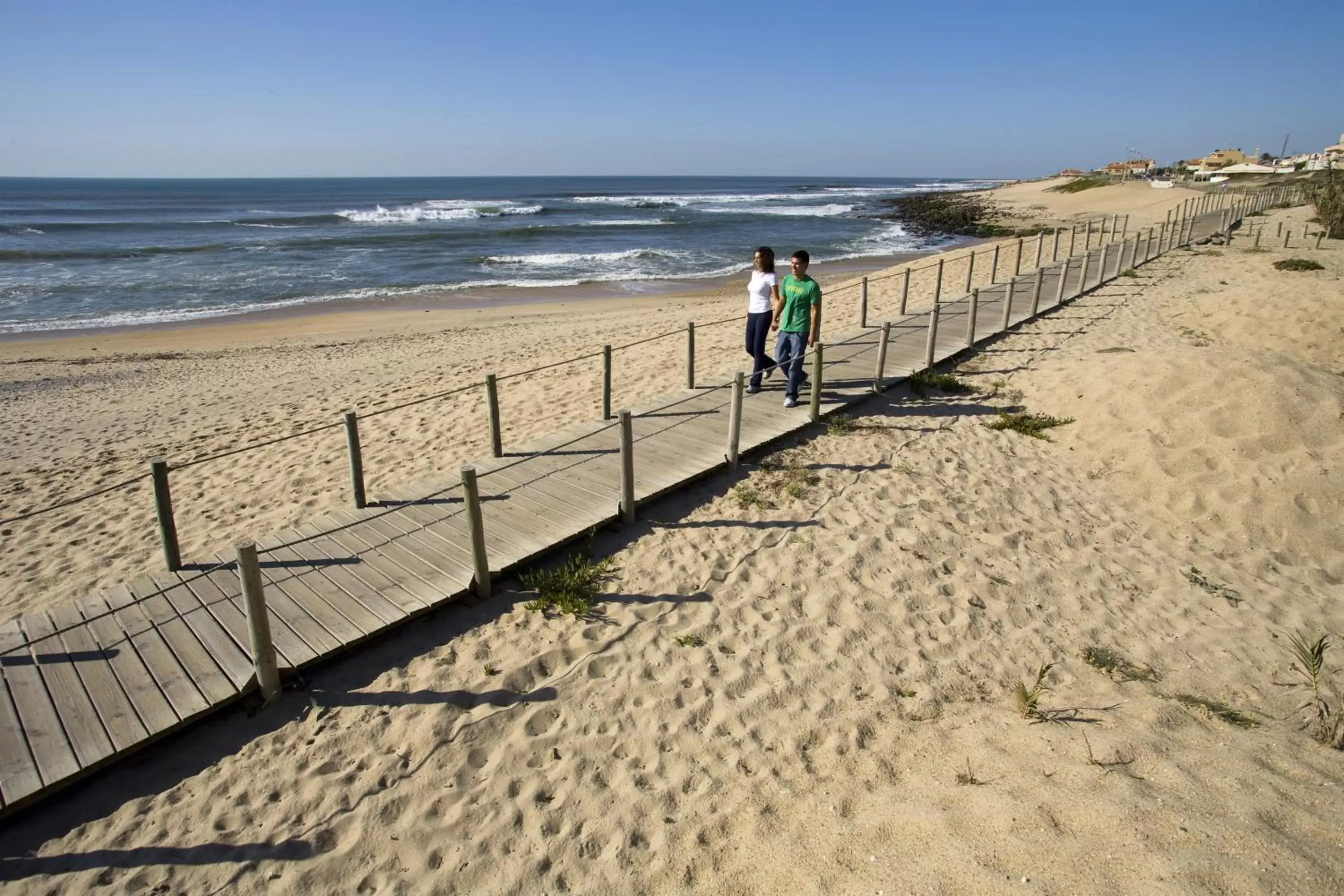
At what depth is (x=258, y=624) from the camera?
13.3ft

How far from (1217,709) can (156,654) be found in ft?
20.9

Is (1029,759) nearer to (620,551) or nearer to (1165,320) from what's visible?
(620,551)

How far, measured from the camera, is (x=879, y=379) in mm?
9297

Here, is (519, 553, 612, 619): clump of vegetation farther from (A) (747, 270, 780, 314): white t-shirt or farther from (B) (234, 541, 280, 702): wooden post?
(A) (747, 270, 780, 314): white t-shirt

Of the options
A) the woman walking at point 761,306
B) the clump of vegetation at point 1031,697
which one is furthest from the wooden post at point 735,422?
the clump of vegetation at point 1031,697

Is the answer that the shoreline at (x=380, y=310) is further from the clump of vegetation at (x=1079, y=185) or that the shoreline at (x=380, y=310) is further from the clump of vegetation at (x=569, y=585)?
the clump of vegetation at (x=1079, y=185)

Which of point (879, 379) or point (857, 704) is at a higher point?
point (879, 379)

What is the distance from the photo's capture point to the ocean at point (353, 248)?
22.8 metres

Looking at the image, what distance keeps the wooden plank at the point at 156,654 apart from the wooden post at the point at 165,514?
0.33 meters

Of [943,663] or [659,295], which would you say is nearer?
[943,663]

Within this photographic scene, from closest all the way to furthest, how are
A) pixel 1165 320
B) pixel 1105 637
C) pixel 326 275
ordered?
pixel 1105 637 → pixel 1165 320 → pixel 326 275

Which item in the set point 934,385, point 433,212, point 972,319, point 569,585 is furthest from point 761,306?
point 433,212

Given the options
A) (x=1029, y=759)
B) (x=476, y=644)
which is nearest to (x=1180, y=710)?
(x=1029, y=759)

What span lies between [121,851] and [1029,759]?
14.4 ft
